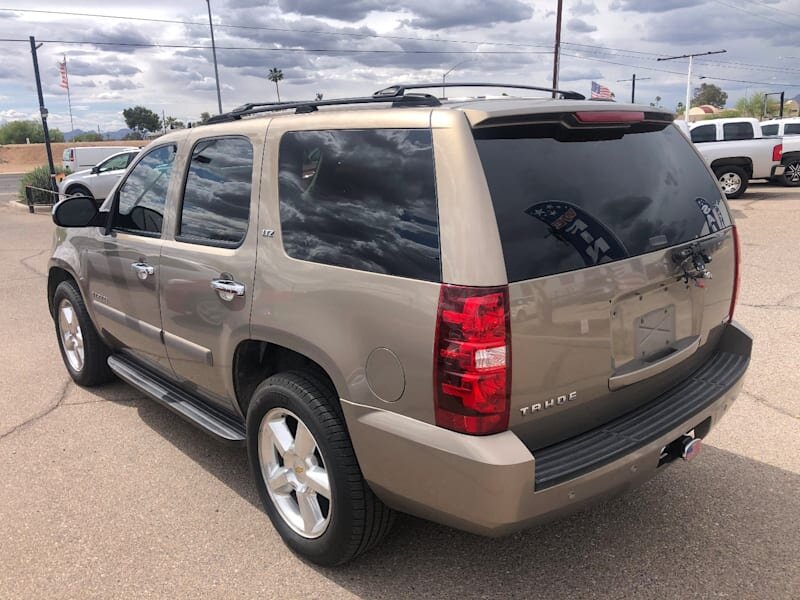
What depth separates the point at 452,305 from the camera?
2.11 metres

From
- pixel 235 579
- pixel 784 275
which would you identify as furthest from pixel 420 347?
pixel 784 275

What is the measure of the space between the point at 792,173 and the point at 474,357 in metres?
21.0

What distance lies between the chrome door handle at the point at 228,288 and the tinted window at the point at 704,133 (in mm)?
17204

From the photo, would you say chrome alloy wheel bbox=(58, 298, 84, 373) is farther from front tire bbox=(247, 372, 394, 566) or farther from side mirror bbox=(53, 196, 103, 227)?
front tire bbox=(247, 372, 394, 566)

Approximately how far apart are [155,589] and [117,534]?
51 cm

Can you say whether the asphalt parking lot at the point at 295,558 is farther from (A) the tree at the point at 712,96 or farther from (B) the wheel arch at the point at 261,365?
(A) the tree at the point at 712,96

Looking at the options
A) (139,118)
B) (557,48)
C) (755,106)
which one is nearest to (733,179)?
(557,48)

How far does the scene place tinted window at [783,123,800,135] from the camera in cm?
2114

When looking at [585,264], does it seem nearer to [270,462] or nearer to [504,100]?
[504,100]

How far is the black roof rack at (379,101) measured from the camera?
254 cm

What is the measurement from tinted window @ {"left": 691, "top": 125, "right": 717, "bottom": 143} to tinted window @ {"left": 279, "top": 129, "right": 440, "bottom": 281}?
17158mm

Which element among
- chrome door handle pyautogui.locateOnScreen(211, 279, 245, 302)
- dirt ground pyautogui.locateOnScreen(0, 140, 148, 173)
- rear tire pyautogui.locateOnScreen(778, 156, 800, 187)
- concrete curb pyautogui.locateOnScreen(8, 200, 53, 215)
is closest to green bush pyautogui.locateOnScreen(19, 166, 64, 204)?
concrete curb pyautogui.locateOnScreen(8, 200, 53, 215)

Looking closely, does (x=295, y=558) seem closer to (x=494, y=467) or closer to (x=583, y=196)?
(x=494, y=467)

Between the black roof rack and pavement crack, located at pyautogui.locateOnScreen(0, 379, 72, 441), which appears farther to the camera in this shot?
pavement crack, located at pyautogui.locateOnScreen(0, 379, 72, 441)
